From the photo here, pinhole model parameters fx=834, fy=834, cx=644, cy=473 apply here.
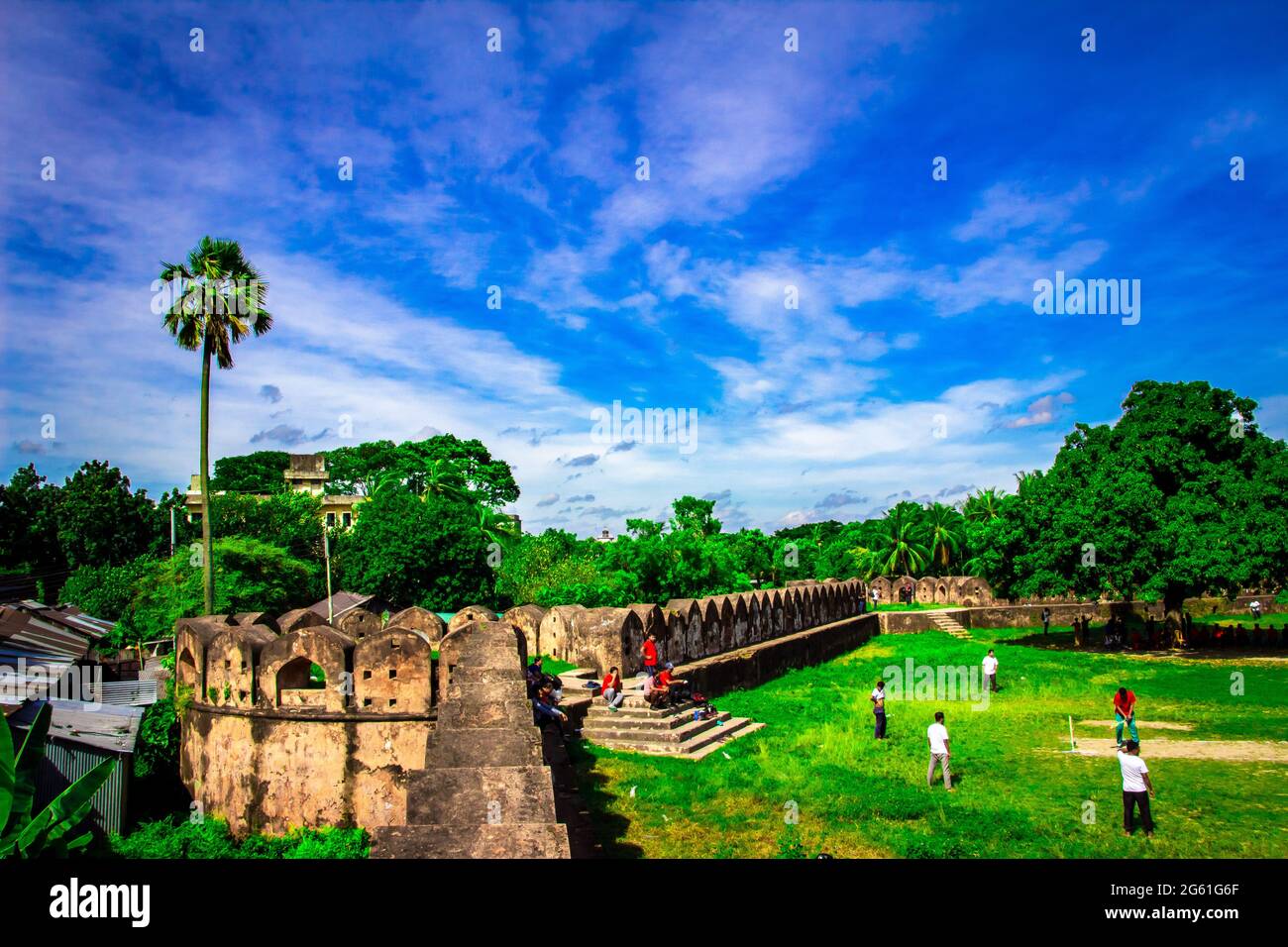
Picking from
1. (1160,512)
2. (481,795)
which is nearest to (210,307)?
(481,795)

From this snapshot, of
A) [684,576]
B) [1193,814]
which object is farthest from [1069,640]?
[1193,814]

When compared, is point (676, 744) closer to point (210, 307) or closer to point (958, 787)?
point (958, 787)

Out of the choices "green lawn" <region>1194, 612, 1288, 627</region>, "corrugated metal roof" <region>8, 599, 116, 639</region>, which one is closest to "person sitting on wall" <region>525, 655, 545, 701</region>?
"corrugated metal roof" <region>8, 599, 116, 639</region>

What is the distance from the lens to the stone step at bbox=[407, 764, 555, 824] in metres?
7.20

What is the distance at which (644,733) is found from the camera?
14336 mm

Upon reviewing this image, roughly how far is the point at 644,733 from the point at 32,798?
28.7 ft

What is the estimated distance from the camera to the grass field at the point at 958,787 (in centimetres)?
976

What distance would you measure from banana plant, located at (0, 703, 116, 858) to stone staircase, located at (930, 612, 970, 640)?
3611 cm

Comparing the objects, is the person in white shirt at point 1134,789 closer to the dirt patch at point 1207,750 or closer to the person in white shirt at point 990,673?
the dirt patch at point 1207,750

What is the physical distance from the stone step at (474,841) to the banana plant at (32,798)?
10.4ft

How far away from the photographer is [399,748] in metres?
12.7

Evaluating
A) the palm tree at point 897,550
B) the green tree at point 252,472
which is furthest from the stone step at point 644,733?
the green tree at point 252,472

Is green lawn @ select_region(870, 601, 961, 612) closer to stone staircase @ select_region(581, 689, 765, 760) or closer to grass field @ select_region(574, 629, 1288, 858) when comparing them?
grass field @ select_region(574, 629, 1288, 858)
